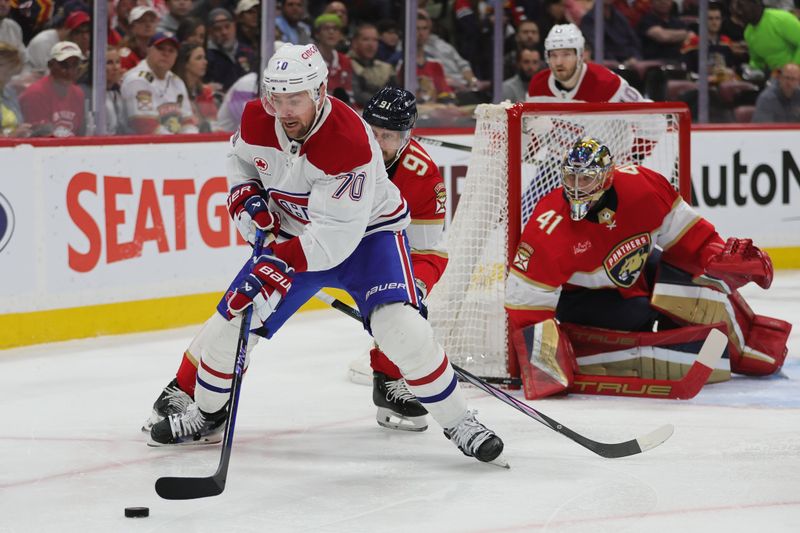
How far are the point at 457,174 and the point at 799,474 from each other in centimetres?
339

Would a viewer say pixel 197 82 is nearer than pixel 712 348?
No

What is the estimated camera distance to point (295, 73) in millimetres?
3039

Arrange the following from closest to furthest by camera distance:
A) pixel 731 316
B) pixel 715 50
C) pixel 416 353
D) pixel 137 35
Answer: pixel 416 353, pixel 731 316, pixel 137 35, pixel 715 50

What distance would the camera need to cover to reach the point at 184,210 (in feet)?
18.1

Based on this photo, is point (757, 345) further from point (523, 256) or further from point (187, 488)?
point (187, 488)

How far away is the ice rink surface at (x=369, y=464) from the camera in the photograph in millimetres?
2857

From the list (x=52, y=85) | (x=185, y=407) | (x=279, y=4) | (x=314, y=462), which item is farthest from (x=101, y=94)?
(x=314, y=462)

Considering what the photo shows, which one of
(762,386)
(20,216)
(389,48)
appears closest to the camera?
(762,386)

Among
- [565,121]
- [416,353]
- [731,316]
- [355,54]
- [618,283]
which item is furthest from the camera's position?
[355,54]

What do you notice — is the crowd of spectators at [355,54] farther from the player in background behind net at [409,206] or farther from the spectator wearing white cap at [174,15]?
the player in background behind net at [409,206]

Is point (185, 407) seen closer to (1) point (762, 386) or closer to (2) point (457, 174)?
(1) point (762, 386)

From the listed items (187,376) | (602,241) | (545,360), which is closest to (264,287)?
(187,376)

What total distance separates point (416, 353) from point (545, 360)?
1115mm

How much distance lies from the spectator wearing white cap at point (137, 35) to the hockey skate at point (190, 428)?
2425 millimetres
